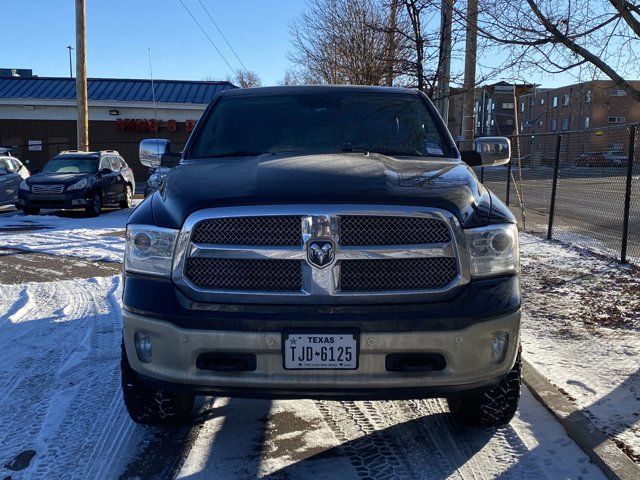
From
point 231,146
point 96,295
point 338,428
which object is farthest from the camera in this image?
point 96,295

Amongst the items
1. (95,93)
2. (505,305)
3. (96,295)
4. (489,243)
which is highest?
(95,93)

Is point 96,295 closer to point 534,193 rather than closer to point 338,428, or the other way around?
point 338,428

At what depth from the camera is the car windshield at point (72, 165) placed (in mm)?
16703

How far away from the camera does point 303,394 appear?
2867mm

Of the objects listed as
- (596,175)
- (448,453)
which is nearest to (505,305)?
(448,453)

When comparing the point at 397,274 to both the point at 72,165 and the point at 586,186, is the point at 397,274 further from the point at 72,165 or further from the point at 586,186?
the point at 72,165

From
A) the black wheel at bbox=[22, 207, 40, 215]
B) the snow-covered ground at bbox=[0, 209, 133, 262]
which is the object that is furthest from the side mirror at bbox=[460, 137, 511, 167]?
the black wheel at bbox=[22, 207, 40, 215]

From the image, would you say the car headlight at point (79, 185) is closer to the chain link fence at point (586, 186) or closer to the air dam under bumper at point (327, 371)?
the chain link fence at point (586, 186)

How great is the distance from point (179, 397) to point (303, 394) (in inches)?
35.4

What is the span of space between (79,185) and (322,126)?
1272cm

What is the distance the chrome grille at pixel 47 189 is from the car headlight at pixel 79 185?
0.21 metres

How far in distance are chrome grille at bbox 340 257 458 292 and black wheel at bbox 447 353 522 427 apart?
0.72 metres

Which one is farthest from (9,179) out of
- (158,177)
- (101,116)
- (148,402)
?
(148,402)

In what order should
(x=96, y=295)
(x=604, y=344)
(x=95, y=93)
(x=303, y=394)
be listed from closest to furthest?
1. (x=303, y=394)
2. (x=604, y=344)
3. (x=96, y=295)
4. (x=95, y=93)
